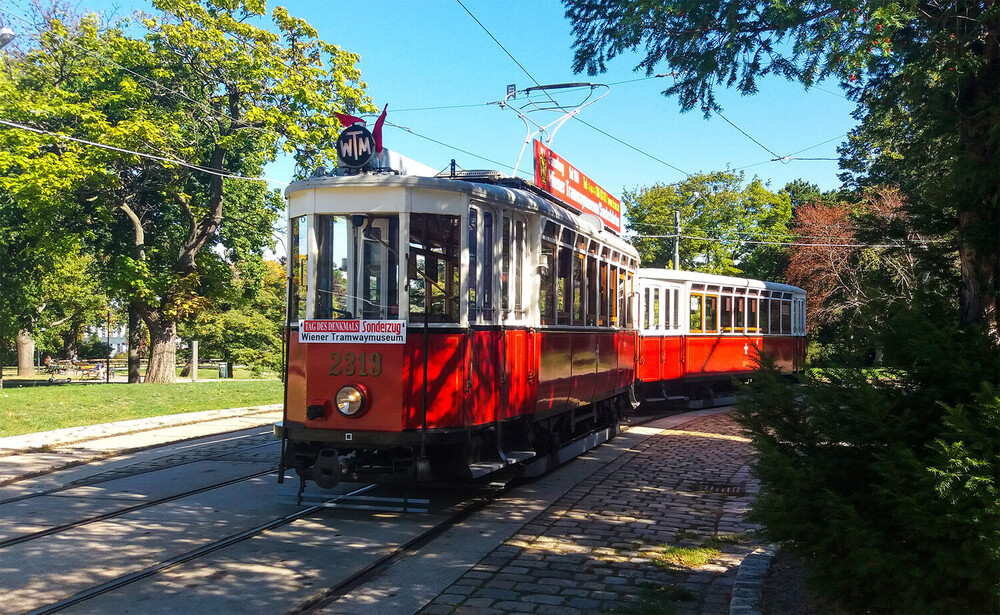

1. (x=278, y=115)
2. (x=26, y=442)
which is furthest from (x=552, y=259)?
(x=278, y=115)

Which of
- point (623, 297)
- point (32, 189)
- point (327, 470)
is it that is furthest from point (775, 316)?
point (32, 189)

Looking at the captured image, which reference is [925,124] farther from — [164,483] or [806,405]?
[164,483]

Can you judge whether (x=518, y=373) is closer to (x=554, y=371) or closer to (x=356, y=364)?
(x=554, y=371)

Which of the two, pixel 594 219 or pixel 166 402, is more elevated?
pixel 594 219

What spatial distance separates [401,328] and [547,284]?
2.50 metres

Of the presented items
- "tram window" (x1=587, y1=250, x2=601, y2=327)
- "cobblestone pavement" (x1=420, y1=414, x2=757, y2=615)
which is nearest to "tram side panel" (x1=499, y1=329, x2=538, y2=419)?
"cobblestone pavement" (x1=420, y1=414, x2=757, y2=615)

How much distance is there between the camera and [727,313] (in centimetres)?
2086

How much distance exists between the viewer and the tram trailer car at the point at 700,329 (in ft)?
59.1

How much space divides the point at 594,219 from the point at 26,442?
9.96m

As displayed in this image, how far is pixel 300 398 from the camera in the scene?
8016mm

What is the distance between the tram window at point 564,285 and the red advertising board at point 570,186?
1.11 meters

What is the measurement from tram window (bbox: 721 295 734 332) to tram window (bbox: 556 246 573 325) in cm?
1111

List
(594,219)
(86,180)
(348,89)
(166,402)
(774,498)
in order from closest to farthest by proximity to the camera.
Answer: (774,498)
(594,219)
(166,402)
(86,180)
(348,89)

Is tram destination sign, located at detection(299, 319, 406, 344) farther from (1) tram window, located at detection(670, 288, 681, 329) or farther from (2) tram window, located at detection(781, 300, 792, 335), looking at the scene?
(2) tram window, located at detection(781, 300, 792, 335)
